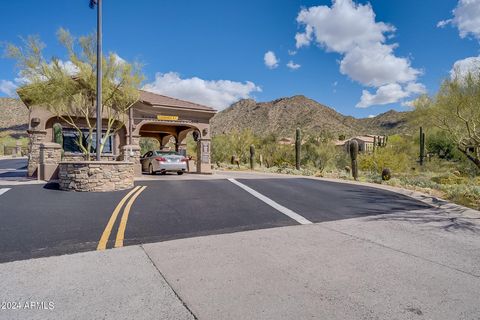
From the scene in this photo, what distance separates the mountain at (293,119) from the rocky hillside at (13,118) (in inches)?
1986

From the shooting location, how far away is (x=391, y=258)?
175 inches

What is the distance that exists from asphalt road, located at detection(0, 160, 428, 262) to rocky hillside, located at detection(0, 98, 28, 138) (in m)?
83.2

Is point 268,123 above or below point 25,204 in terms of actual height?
above

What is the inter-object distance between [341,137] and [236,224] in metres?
64.1

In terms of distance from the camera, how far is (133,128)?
17.3 metres

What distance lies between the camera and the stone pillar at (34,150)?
13992mm

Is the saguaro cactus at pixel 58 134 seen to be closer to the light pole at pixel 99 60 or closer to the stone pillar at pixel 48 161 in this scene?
the stone pillar at pixel 48 161

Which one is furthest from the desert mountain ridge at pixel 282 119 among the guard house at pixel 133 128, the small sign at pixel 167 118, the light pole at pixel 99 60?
the light pole at pixel 99 60

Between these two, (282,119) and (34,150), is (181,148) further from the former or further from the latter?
(282,119)

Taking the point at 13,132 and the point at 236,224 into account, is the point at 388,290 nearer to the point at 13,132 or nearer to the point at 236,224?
the point at 236,224

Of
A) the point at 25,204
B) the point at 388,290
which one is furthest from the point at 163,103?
the point at 388,290

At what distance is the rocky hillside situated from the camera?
76.6 meters

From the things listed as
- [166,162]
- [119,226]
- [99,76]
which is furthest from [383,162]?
[119,226]

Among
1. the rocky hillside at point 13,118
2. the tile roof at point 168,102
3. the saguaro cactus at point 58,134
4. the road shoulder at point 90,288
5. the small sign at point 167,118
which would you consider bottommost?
the road shoulder at point 90,288
